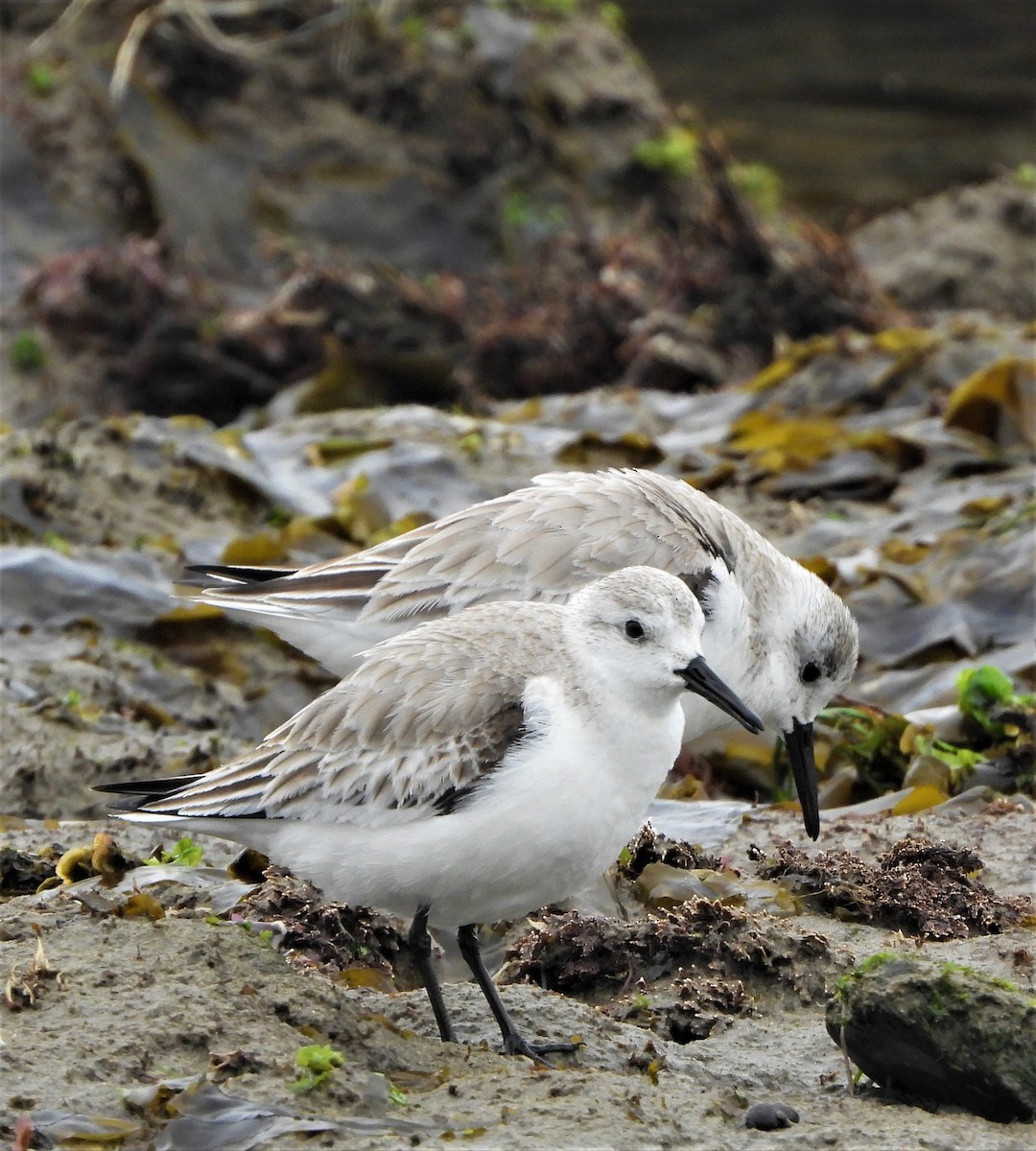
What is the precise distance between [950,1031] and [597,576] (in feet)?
7.29

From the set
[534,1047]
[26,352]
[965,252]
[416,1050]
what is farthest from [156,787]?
[965,252]

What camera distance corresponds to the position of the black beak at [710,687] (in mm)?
4023

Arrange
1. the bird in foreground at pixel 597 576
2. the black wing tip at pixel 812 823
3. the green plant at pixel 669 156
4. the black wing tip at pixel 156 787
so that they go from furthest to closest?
the green plant at pixel 669 156 → the bird in foreground at pixel 597 576 → the black wing tip at pixel 812 823 → the black wing tip at pixel 156 787

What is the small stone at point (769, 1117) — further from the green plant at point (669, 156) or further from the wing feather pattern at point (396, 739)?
the green plant at point (669, 156)

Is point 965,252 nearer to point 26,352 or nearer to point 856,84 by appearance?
point 26,352

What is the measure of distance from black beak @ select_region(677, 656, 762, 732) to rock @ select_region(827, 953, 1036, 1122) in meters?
0.86

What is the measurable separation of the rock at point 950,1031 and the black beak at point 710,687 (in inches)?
34.0

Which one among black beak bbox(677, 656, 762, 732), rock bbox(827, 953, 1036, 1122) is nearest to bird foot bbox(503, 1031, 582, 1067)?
rock bbox(827, 953, 1036, 1122)

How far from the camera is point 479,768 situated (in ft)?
12.6

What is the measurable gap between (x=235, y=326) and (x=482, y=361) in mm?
1494

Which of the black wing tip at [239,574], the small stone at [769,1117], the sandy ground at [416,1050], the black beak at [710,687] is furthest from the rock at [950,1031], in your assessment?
the black wing tip at [239,574]

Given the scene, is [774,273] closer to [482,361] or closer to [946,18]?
[482,361]

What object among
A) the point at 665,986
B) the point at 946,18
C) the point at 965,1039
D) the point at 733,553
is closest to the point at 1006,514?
the point at 733,553

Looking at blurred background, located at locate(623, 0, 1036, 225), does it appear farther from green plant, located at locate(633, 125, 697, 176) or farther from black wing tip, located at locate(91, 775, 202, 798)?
black wing tip, located at locate(91, 775, 202, 798)
